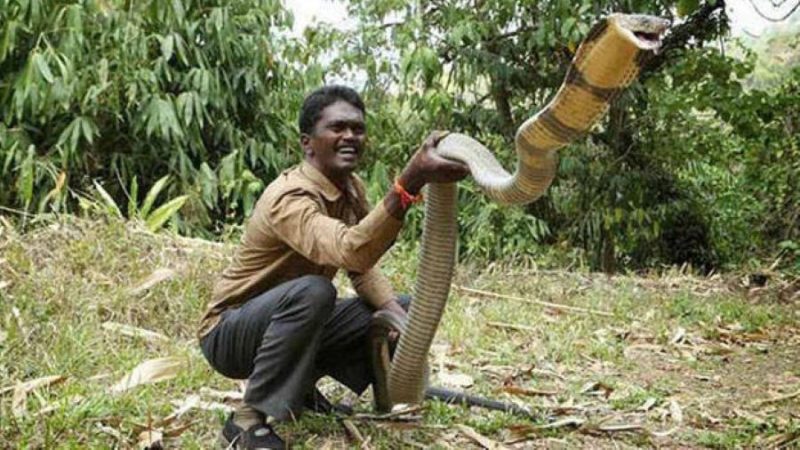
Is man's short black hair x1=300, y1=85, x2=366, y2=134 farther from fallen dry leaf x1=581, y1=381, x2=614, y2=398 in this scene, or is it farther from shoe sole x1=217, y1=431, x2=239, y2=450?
fallen dry leaf x1=581, y1=381, x2=614, y2=398


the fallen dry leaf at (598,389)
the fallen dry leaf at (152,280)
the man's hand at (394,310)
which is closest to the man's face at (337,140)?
the man's hand at (394,310)

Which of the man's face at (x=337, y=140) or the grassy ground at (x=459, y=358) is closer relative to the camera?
the man's face at (x=337, y=140)

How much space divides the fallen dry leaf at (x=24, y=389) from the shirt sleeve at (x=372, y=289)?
1098 mm

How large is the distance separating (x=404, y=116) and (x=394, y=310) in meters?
5.12

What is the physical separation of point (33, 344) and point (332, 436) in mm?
1508

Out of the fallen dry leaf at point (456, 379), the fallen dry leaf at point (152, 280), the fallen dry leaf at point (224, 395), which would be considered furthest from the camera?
the fallen dry leaf at point (152, 280)

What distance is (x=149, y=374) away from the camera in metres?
3.43

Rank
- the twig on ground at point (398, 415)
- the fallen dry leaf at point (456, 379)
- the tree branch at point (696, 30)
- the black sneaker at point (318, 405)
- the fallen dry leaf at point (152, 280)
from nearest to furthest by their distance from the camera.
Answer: the twig on ground at point (398, 415) → the black sneaker at point (318, 405) → the fallen dry leaf at point (456, 379) → the fallen dry leaf at point (152, 280) → the tree branch at point (696, 30)

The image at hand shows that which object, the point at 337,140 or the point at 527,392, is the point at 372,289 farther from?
the point at 527,392

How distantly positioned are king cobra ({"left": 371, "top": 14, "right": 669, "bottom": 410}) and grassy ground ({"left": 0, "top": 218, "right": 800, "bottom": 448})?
25 centimetres

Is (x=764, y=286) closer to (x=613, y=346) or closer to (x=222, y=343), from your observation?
(x=613, y=346)

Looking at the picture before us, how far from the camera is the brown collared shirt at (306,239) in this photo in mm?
2516

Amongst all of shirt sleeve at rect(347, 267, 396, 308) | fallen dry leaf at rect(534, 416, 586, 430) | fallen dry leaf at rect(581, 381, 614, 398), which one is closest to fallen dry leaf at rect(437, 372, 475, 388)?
fallen dry leaf at rect(581, 381, 614, 398)

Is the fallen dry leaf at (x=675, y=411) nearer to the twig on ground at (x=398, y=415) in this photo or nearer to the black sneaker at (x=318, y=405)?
the twig on ground at (x=398, y=415)
